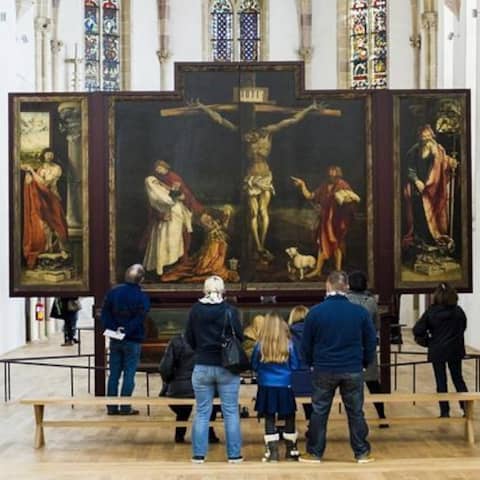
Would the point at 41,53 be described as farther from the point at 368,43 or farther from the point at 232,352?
the point at 232,352

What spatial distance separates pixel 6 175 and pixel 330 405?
16.2 meters

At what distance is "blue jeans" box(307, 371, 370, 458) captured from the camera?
11469mm

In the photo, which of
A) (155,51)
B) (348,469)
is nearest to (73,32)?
(155,51)

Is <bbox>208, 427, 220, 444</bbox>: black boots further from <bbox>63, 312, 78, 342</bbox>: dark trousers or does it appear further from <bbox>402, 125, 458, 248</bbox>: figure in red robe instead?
<bbox>63, 312, 78, 342</bbox>: dark trousers

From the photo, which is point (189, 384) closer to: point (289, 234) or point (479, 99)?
point (289, 234)

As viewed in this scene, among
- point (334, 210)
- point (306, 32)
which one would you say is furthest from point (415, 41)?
point (334, 210)

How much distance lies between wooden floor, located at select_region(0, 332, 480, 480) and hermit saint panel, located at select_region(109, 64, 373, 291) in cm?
260

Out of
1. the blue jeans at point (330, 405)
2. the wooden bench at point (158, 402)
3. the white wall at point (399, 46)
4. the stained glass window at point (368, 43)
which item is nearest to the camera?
the blue jeans at point (330, 405)

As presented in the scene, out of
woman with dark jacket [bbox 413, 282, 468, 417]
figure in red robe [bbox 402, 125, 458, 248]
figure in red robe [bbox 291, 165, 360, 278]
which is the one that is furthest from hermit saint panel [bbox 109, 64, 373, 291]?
woman with dark jacket [bbox 413, 282, 468, 417]

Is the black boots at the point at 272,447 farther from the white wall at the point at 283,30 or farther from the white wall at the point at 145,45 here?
the white wall at the point at 283,30

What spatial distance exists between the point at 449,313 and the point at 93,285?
557cm

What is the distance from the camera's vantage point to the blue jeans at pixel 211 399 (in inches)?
463

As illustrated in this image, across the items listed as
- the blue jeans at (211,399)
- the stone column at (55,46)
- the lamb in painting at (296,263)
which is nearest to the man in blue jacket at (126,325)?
the lamb in painting at (296,263)

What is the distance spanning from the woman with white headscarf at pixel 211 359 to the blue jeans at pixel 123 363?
4037 millimetres
